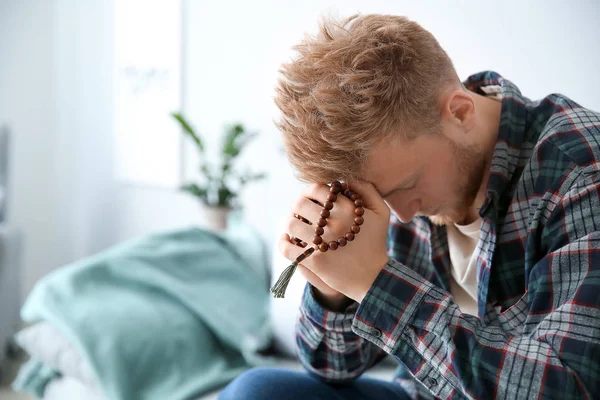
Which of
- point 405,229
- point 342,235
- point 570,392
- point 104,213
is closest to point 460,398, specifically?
point 570,392

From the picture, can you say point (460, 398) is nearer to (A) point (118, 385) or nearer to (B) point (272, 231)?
(A) point (118, 385)

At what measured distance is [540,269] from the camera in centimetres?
83

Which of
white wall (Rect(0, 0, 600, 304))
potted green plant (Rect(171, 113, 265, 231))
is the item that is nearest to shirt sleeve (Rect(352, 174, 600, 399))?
white wall (Rect(0, 0, 600, 304))

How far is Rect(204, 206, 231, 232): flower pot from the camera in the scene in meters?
2.18

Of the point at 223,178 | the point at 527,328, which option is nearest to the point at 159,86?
the point at 223,178

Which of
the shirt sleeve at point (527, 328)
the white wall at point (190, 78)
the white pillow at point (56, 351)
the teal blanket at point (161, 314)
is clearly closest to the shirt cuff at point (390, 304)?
the shirt sleeve at point (527, 328)

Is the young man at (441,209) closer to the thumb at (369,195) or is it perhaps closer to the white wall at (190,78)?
the thumb at (369,195)

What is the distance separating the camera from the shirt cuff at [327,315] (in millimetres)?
999

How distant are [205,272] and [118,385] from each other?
0.47 m

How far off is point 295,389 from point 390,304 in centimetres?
32

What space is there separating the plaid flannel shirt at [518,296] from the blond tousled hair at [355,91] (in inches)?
6.4

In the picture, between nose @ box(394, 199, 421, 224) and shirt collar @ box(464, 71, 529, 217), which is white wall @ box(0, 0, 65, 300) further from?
shirt collar @ box(464, 71, 529, 217)

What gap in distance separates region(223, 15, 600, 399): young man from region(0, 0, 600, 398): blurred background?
16.3 inches

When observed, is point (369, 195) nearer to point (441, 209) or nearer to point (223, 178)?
point (441, 209)
